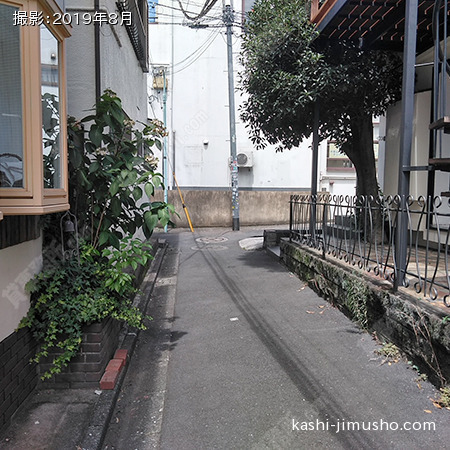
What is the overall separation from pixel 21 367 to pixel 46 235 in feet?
3.45

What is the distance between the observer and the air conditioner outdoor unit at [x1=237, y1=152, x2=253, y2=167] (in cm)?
1538

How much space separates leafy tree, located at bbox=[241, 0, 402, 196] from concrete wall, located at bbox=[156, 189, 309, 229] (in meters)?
8.22

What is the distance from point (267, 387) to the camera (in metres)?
3.11

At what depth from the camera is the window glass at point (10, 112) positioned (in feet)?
8.18

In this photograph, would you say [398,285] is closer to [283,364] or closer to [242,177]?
[283,364]

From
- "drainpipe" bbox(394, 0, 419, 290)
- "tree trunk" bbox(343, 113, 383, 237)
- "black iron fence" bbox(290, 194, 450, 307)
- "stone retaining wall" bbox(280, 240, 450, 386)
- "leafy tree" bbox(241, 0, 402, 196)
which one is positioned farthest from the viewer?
"tree trunk" bbox(343, 113, 383, 237)

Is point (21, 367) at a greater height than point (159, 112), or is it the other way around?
point (159, 112)

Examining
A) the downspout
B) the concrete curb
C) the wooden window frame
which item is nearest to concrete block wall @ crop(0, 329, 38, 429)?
the concrete curb

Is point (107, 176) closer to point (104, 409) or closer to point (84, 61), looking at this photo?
point (84, 61)

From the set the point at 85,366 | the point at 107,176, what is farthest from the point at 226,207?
the point at 85,366

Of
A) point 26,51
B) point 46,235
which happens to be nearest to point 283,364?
point 46,235

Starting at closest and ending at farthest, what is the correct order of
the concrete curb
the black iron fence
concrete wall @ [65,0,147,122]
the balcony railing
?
the concrete curb < the black iron fence < concrete wall @ [65,0,147,122] < the balcony railing

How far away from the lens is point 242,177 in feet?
52.1

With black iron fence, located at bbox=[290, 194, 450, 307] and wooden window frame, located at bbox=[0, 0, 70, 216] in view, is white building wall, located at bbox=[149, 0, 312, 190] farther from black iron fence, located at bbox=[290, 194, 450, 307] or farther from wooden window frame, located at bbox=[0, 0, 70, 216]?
wooden window frame, located at bbox=[0, 0, 70, 216]
